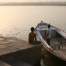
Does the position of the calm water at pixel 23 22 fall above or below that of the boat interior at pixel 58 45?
below

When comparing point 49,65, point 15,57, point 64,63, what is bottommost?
point 49,65

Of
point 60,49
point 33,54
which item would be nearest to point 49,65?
point 60,49

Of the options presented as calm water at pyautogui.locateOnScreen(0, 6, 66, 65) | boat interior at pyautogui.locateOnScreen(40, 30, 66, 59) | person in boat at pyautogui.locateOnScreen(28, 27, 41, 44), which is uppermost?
person in boat at pyautogui.locateOnScreen(28, 27, 41, 44)

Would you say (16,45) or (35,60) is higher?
(16,45)

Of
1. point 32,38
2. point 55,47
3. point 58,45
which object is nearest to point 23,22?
point 55,47

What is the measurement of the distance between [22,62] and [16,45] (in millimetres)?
1304

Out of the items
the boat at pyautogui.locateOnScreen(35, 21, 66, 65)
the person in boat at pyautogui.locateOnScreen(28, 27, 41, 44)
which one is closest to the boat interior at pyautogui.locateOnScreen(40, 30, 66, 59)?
the boat at pyautogui.locateOnScreen(35, 21, 66, 65)

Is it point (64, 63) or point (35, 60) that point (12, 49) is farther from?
point (64, 63)

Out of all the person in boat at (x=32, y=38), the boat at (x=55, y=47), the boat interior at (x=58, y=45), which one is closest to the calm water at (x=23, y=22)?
the boat interior at (x=58, y=45)

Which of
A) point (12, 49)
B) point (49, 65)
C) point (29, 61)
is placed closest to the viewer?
point (12, 49)

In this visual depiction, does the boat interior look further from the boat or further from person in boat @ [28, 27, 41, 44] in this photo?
person in boat @ [28, 27, 41, 44]

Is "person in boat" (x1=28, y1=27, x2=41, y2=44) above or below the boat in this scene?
above

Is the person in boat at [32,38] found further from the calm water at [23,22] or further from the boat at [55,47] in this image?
the calm water at [23,22]

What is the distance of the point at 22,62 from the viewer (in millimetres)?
9094
